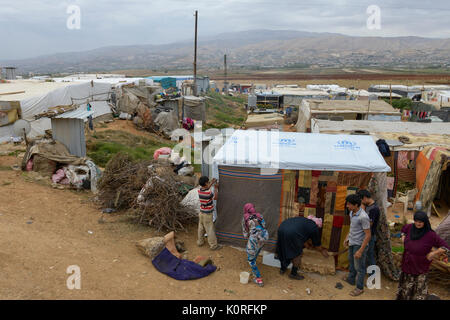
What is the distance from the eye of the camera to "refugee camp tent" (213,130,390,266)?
5.78m

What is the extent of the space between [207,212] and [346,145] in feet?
9.81

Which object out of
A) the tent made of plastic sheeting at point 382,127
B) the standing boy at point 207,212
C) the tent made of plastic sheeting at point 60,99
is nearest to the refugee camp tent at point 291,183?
the standing boy at point 207,212

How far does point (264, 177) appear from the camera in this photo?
596 centimetres

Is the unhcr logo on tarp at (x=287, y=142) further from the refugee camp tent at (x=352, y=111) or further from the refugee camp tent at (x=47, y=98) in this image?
the refugee camp tent at (x=47, y=98)

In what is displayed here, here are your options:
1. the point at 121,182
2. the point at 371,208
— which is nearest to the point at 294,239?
the point at 371,208

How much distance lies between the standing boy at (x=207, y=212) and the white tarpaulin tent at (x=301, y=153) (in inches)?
19.2

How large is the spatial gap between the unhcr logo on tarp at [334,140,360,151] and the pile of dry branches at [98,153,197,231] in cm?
322

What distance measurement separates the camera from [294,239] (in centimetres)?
522

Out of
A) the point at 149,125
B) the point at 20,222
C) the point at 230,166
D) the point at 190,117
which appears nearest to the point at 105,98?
the point at 149,125

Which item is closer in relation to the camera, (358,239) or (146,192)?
(358,239)

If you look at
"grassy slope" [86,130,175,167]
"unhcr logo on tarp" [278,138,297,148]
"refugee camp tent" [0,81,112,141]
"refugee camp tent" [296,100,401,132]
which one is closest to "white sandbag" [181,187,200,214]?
"unhcr logo on tarp" [278,138,297,148]

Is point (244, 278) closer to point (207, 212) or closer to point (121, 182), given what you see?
point (207, 212)

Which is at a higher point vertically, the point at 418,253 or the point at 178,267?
the point at 418,253

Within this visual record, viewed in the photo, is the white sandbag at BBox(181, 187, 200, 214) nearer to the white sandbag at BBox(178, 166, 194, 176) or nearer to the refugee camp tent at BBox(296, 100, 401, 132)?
the white sandbag at BBox(178, 166, 194, 176)
